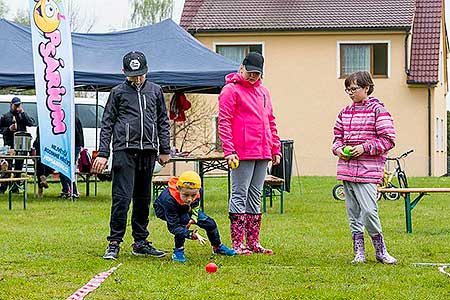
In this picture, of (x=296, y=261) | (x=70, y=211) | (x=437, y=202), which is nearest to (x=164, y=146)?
(x=296, y=261)

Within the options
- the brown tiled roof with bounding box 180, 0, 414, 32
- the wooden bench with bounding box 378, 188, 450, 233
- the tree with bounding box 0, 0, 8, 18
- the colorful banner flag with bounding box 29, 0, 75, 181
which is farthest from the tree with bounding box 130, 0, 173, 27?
the wooden bench with bounding box 378, 188, 450, 233

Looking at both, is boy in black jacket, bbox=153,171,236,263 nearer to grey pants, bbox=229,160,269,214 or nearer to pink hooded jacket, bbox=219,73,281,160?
grey pants, bbox=229,160,269,214

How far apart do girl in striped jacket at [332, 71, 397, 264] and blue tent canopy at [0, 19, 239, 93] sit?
789 cm

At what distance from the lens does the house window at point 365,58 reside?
33.1 m

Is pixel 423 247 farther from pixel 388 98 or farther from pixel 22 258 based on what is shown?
pixel 388 98

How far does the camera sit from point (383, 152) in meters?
8.34

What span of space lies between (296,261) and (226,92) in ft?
5.48

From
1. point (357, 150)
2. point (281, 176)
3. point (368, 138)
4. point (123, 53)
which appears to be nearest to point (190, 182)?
point (357, 150)

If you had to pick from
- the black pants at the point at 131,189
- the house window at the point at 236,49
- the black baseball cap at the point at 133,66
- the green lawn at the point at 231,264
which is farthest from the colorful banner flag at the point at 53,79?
the house window at the point at 236,49

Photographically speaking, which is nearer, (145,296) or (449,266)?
(145,296)

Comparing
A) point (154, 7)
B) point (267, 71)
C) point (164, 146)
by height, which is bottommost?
point (164, 146)

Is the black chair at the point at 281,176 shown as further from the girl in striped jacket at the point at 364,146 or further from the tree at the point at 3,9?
the tree at the point at 3,9

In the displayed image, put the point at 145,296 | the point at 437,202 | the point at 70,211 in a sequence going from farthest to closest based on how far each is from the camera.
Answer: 1. the point at 437,202
2. the point at 70,211
3. the point at 145,296

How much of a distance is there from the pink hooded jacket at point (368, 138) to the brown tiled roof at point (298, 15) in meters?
24.5
